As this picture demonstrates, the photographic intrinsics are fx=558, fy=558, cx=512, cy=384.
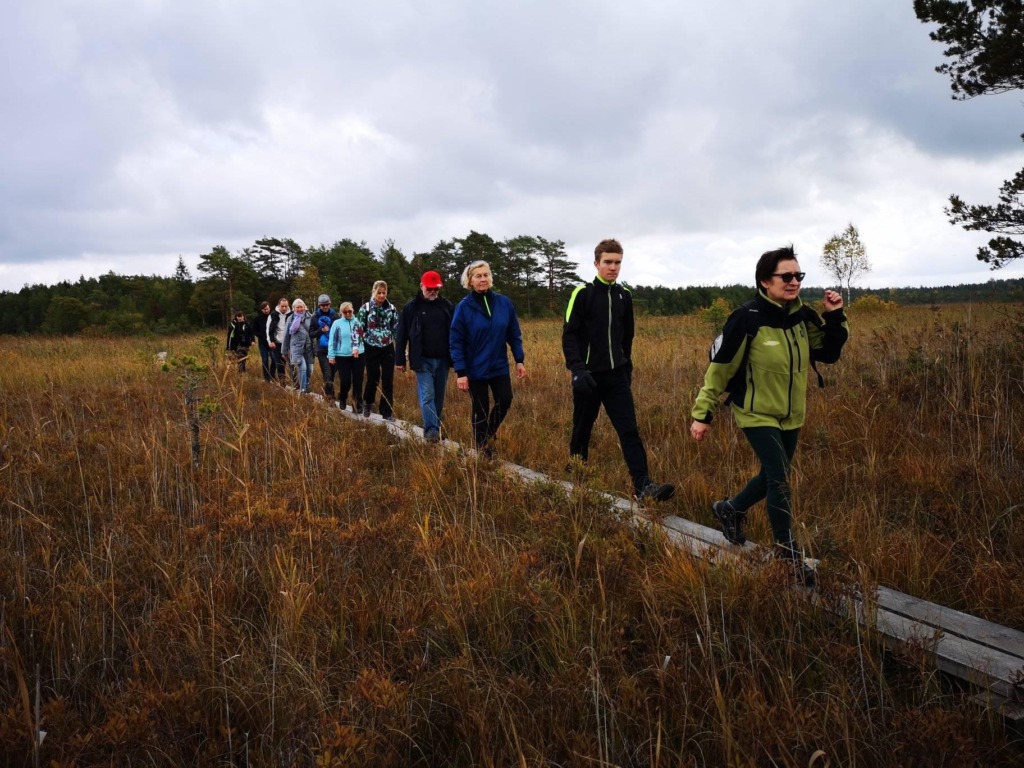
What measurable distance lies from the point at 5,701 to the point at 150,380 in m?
11.5

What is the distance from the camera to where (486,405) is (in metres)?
5.48

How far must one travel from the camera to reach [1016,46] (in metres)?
6.00

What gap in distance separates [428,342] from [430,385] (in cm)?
49

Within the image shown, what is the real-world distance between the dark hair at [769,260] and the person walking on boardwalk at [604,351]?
1.26 meters

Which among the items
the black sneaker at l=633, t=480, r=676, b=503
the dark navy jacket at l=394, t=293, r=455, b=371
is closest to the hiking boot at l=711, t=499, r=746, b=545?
the black sneaker at l=633, t=480, r=676, b=503

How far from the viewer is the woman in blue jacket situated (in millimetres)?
5293

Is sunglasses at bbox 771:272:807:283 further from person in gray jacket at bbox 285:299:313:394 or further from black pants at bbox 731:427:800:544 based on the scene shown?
person in gray jacket at bbox 285:299:313:394

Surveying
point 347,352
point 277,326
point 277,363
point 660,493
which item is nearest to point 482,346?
point 660,493

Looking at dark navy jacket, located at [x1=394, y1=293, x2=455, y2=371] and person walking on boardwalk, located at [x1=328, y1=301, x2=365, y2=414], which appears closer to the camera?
dark navy jacket, located at [x1=394, y1=293, x2=455, y2=371]

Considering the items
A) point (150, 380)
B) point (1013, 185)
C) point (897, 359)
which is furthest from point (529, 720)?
point (150, 380)

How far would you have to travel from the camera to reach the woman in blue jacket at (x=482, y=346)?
5.29 meters

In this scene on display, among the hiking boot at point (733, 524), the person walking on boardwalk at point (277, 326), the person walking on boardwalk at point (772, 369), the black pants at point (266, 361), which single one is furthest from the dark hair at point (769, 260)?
the black pants at point (266, 361)

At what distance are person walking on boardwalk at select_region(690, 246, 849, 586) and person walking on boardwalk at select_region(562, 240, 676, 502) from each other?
3.50ft

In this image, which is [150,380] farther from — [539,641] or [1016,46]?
[1016,46]
